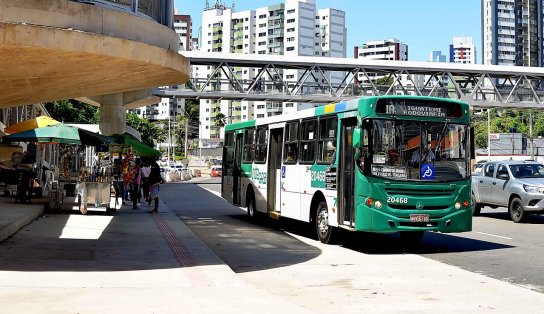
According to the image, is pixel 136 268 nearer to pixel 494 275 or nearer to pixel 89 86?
pixel 89 86

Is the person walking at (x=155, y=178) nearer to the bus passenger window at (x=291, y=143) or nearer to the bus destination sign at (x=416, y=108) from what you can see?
the bus passenger window at (x=291, y=143)

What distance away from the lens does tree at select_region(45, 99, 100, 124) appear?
226ft

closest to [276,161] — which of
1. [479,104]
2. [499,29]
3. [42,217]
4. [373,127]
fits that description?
[373,127]

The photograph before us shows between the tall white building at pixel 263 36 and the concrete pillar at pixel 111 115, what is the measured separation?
328ft

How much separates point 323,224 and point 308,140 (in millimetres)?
2155

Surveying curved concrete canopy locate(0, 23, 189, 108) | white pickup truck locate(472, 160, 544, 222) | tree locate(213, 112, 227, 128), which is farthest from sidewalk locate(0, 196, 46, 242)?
tree locate(213, 112, 227, 128)

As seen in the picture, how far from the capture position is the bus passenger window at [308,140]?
49.9ft

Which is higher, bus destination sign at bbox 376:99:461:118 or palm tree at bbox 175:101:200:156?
palm tree at bbox 175:101:200:156

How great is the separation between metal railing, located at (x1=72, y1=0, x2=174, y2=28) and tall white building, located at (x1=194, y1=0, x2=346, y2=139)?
12565 cm

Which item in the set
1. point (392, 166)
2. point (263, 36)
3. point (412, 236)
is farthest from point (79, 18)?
point (263, 36)

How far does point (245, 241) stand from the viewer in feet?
50.1

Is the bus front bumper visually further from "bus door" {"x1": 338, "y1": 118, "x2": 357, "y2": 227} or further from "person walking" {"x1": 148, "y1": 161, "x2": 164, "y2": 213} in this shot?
"person walking" {"x1": 148, "y1": 161, "x2": 164, "y2": 213}

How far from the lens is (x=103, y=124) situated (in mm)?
40188

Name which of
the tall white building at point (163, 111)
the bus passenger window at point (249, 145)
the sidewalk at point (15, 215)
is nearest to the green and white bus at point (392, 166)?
the bus passenger window at point (249, 145)
